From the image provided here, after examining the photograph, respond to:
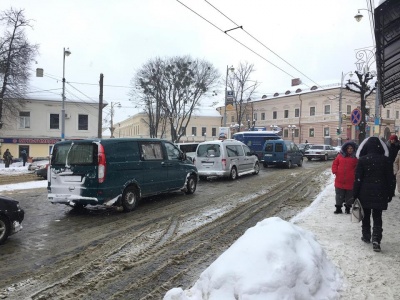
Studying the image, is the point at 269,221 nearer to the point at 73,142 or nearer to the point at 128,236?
the point at 128,236

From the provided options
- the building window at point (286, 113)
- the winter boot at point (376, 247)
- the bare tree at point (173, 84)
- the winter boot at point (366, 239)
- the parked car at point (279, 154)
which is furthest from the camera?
Result: the building window at point (286, 113)

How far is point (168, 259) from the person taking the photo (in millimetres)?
5055

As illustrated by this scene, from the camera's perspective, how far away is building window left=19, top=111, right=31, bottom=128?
131 ft

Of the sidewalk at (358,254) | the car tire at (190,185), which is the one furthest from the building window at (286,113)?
the sidewalk at (358,254)

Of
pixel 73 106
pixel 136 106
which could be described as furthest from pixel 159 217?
pixel 73 106

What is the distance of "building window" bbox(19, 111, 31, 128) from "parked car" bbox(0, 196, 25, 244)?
38292mm

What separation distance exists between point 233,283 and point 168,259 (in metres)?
1.95

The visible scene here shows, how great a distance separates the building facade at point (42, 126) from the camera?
39.2m

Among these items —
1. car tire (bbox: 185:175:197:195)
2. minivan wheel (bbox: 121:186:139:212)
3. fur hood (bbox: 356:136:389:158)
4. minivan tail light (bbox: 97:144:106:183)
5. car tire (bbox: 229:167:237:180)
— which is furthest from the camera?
car tire (bbox: 229:167:237:180)

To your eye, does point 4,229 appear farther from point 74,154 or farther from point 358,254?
point 358,254

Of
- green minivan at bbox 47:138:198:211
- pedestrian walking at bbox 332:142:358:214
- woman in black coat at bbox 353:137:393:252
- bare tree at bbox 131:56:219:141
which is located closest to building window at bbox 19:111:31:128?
bare tree at bbox 131:56:219:141

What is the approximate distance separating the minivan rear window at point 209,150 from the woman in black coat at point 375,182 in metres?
9.77

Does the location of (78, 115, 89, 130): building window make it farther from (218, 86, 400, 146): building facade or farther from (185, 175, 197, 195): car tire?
(185, 175, 197, 195): car tire

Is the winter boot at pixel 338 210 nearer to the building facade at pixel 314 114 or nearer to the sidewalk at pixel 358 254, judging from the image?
the sidewalk at pixel 358 254
